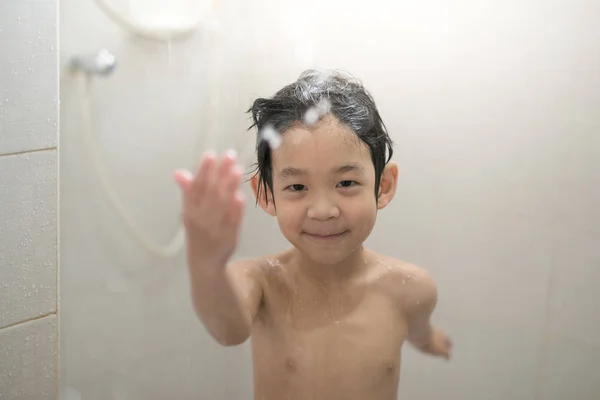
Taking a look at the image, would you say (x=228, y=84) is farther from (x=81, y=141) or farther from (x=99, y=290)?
(x=99, y=290)

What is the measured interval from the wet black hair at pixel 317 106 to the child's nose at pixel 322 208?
0.07 m

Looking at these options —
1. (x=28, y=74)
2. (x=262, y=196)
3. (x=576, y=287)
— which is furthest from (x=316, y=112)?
(x=576, y=287)

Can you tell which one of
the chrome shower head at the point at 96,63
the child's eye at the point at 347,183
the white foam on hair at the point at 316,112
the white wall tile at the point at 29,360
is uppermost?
the chrome shower head at the point at 96,63

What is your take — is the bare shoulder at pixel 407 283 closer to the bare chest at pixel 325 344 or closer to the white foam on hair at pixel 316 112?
the bare chest at pixel 325 344

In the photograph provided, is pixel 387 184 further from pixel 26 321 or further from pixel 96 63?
pixel 26 321

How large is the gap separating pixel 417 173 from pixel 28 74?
1.65 feet

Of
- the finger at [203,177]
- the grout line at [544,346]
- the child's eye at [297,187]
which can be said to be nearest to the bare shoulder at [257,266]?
the child's eye at [297,187]

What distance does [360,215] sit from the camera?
91cm

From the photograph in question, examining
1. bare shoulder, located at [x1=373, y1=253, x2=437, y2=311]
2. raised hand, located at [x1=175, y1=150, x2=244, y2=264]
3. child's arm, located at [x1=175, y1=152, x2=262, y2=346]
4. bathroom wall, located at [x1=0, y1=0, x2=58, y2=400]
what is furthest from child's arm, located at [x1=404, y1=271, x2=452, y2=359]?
bathroom wall, located at [x1=0, y1=0, x2=58, y2=400]

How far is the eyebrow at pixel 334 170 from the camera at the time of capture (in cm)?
88

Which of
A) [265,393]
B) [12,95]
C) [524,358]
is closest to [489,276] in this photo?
[524,358]

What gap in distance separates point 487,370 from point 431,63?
16.5 inches

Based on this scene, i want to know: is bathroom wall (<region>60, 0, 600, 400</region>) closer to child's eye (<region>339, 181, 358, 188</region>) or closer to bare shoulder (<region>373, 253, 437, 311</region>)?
bare shoulder (<region>373, 253, 437, 311</region>)

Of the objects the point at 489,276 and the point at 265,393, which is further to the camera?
the point at 489,276
